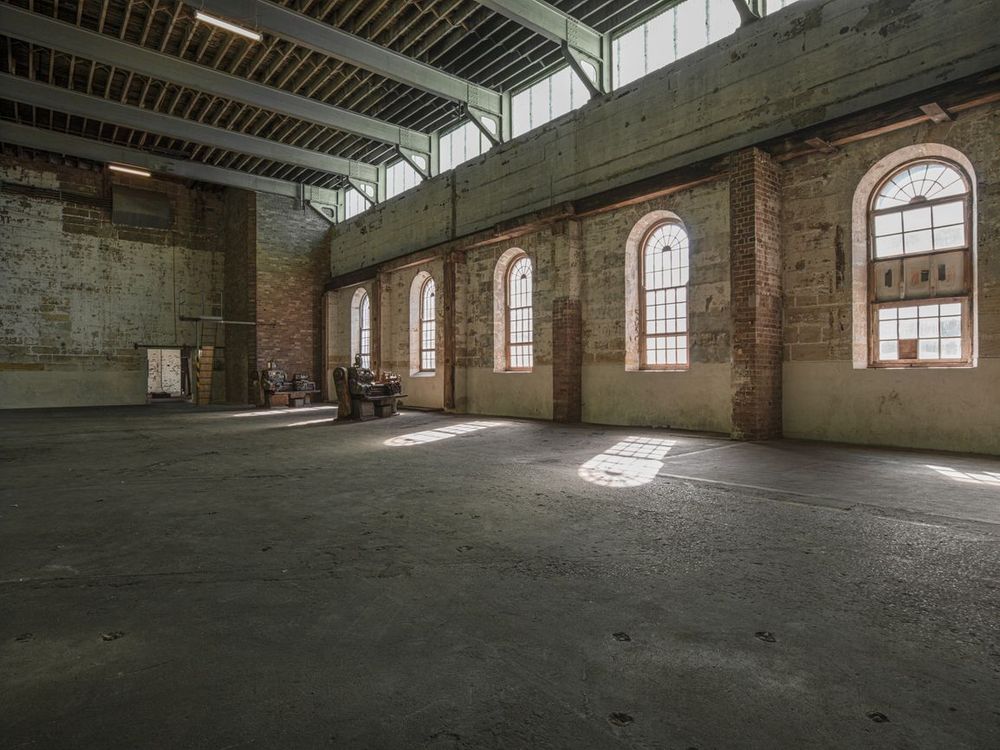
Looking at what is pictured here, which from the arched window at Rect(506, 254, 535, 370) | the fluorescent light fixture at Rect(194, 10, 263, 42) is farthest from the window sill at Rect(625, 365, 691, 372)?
the fluorescent light fixture at Rect(194, 10, 263, 42)

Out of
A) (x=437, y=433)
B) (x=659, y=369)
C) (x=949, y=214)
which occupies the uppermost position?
(x=949, y=214)

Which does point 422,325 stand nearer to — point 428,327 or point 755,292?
point 428,327

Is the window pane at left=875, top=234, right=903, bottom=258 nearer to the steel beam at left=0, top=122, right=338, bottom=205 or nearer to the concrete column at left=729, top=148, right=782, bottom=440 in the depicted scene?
the concrete column at left=729, top=148, right=782, bottom=440

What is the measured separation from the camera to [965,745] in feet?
4.95

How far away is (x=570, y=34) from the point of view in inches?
428

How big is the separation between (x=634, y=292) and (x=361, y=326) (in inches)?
459

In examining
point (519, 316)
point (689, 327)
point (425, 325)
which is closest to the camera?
point (689, 327)

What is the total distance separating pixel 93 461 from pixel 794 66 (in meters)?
11.6

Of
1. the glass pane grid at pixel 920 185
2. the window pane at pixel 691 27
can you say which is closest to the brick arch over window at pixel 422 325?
the window pane at pixel 691 27

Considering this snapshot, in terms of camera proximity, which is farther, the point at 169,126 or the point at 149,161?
the point at 149,161

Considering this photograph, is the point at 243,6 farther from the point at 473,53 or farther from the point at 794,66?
the point at 794,66

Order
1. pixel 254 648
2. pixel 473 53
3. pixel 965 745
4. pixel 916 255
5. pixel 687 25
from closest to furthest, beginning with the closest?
pixel 965 745 → pixel 254 648 → pixel 916 255 → pixel 687 25 → pixel 473 53

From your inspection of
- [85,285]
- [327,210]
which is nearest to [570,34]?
[327,210]

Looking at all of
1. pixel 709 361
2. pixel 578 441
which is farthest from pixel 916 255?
pixel 578 441
